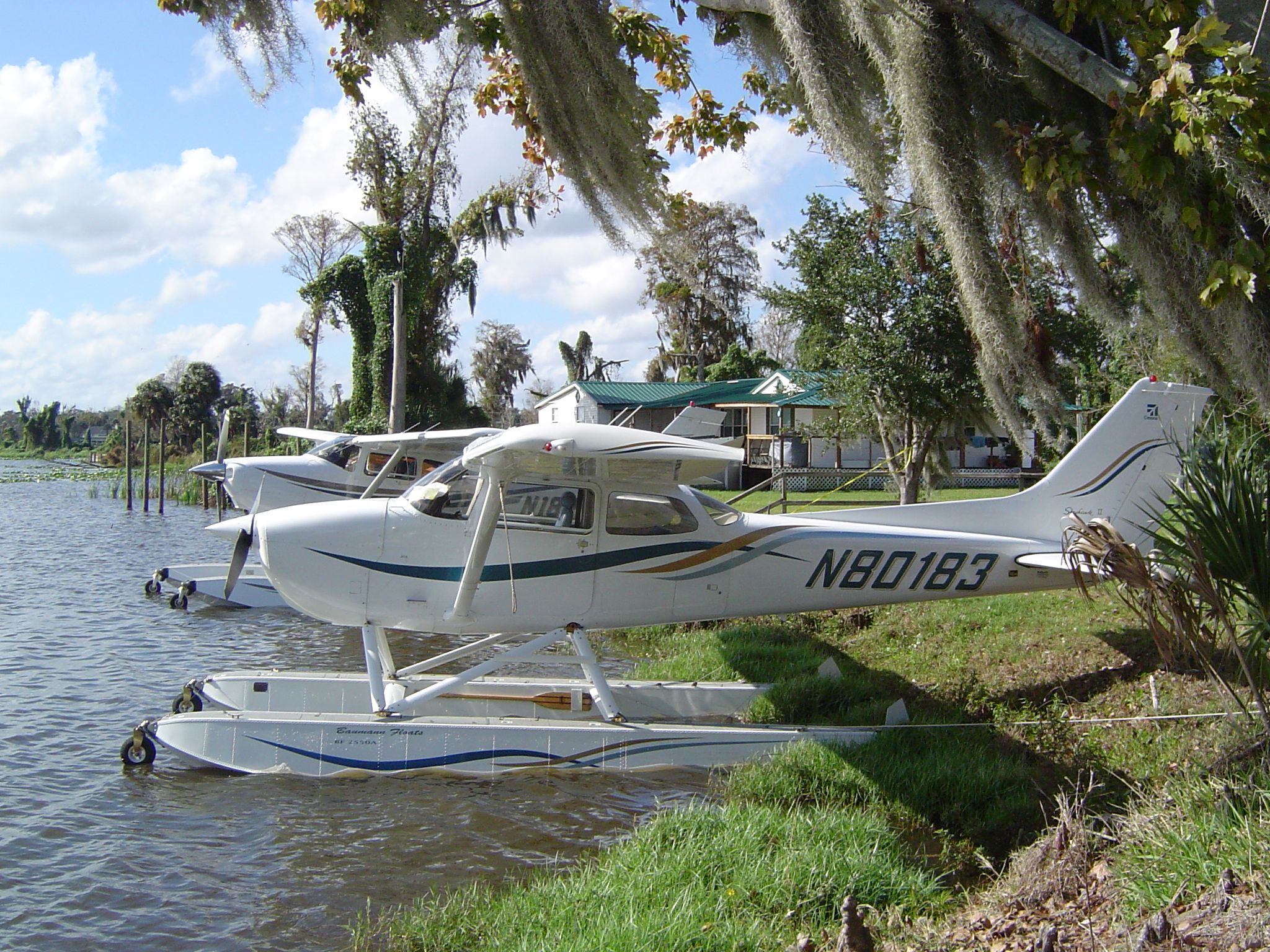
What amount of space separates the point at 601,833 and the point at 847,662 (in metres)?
4.10

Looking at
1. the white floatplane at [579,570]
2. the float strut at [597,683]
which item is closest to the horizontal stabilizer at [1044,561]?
the white floatplane at [579,570]

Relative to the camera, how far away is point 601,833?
6.22 metres

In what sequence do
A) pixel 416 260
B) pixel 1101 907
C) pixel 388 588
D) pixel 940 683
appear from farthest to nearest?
pixel 416 260
pixel 940 683
pixel 388 588
pixel 1101 907

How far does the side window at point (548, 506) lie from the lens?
7691 millimetres

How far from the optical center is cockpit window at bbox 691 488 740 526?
26.6 ft

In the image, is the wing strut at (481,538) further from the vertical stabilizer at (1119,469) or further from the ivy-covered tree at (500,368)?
the ivy-covered tree at (500,368)

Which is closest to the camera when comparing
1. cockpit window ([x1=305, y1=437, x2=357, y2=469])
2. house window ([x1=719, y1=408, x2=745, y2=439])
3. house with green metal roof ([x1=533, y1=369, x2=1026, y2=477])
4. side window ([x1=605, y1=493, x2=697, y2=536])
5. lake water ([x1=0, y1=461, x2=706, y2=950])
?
lake water ([x1=0, y1=461, x2=706, y2=950])

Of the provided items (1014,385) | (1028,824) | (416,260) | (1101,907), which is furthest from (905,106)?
(416,260)

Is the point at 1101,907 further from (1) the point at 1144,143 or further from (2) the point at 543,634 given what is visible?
(2) the point at 543,634

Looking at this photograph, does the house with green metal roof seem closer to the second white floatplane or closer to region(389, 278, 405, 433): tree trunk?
region(389, 278, 405, 433): tree trunk

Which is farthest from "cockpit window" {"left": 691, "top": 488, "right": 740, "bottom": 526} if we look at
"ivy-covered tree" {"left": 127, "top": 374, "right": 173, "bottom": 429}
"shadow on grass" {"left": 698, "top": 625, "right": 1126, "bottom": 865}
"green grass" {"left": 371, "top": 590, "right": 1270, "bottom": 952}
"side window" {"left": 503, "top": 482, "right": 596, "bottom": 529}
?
"ivy-covered tree" {"left": 127, "top": 374, "right": 173, "bottom": 429}

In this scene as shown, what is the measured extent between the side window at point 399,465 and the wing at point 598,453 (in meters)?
7.41

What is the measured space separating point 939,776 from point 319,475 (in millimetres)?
10890

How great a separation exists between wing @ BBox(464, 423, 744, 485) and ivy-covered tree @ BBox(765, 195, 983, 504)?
6911 millimetres
